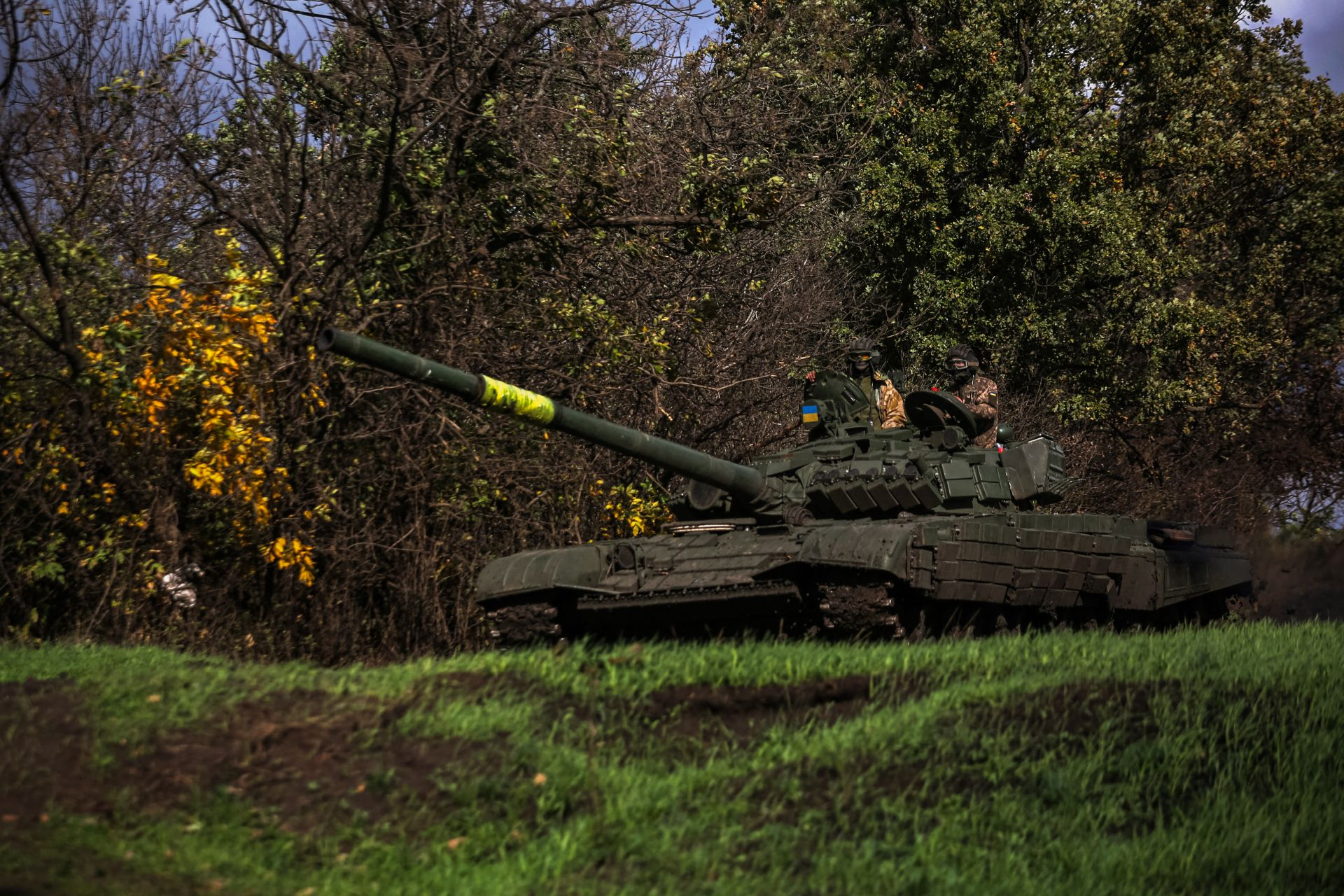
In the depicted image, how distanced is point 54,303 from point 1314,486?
23.1 meters

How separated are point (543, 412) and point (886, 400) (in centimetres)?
476

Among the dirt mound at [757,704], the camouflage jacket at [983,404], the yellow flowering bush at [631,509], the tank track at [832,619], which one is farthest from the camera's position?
the yellow flowering bush at [631,509]

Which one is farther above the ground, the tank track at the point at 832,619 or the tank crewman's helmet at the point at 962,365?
the tank crewman's helmet at the point at 962,365

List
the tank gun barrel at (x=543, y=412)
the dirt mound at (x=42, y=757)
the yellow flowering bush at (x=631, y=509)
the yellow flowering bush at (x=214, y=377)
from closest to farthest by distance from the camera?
the dirt mound at (x=42, y=757) → the tank gun barrel at (x=543, y=412) → the yellow flowering bush at (x=214, y=377) → the yellow flowering bush at (x=631, y=509)

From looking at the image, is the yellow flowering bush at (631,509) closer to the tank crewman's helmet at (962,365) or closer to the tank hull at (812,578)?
the tank hull at (812,578)

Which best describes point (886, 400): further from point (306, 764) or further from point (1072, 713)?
point (306, 764)

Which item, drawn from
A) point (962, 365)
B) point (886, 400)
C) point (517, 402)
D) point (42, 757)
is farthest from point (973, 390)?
point (42, 757)

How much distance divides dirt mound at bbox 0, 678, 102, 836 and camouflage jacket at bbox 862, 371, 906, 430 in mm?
8084

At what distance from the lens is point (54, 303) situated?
40.5ft

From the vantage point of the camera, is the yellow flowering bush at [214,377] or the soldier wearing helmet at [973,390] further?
the soldier wearing helmet at [973,390]

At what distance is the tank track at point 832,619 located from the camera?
34.8 feet

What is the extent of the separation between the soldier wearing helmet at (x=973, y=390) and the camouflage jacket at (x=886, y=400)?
20.6 inches

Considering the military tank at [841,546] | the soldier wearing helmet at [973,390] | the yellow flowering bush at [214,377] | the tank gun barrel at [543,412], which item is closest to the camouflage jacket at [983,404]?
the soldier wearing helmet at [973,390]

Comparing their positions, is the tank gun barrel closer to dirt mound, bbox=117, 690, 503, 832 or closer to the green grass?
the green grass
